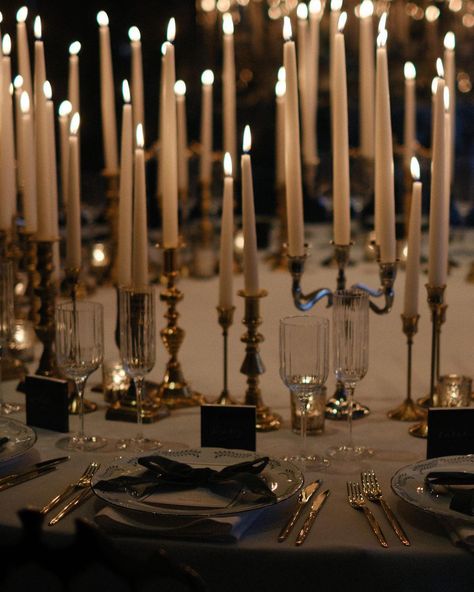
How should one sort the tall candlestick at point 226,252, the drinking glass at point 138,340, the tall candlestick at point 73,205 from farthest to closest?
1. the tall candlestick at point 73,205
2. the tall candlestick at point 226,252
3. the drinking glass at point 138,340

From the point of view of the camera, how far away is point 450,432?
188 cm

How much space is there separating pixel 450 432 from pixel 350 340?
0.26m

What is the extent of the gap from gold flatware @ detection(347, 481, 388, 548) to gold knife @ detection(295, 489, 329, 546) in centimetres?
4

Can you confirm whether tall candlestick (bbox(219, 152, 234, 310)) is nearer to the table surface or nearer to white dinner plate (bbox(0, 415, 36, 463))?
→ the table surface

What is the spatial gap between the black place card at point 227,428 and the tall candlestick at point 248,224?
1.17ft

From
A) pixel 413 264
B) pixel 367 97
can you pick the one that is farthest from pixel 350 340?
pixel 367 97

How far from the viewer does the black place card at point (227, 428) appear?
1.91 meters

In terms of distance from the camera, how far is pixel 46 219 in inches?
91.9

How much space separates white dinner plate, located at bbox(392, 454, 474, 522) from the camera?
61.9 inches

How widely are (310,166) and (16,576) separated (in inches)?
105

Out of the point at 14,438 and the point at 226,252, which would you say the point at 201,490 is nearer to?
the point at 14,438

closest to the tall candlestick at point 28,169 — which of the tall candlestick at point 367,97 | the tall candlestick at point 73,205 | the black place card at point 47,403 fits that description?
the tall candlestick at point 73,205

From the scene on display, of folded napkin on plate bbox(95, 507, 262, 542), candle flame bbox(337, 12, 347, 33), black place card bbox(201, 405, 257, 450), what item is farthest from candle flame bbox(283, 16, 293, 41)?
folded napkin on plate bbox(95, 507, 262, 542)

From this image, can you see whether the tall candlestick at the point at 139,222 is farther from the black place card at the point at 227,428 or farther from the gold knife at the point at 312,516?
the gold knife at the point at 312,516
